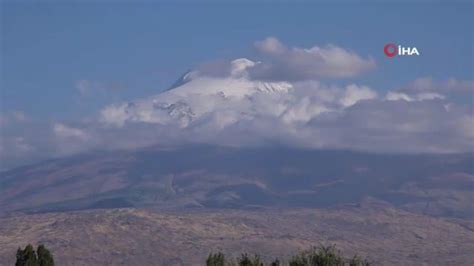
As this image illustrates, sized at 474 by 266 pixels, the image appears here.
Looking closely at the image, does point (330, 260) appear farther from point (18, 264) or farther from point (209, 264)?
point (18, 264)

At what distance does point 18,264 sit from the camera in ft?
496

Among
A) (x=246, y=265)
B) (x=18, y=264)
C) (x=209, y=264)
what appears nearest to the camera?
(x=246, y=265)

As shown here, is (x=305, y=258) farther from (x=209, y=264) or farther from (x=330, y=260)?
(x=209, y=264)

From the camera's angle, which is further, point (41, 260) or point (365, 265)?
point (41, 260)

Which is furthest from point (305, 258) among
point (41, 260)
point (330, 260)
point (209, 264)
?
point (41, 260)

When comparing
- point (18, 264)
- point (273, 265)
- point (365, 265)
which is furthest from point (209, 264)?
point (18, 264)

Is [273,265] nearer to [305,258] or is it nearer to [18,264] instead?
[305,258]

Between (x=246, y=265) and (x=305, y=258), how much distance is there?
32.1 feet

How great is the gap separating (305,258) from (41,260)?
40.8m

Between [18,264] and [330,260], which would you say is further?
[18,264]

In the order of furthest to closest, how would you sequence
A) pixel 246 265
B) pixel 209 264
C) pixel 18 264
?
pixel 18 264
pixel 209 264
pixel 246 265

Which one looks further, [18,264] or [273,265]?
[18,264]

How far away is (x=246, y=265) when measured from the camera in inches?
5030

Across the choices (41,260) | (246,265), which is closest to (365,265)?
(246,265)
